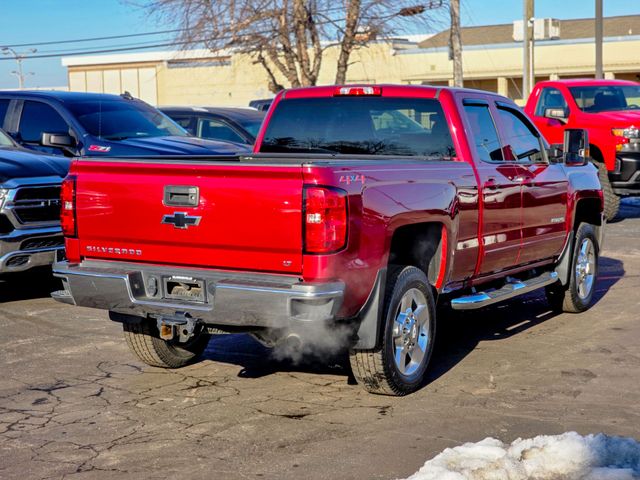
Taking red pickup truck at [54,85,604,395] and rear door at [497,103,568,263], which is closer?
red pickup truck at [54,85,604,395]

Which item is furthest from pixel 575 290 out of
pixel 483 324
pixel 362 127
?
pixel 362 127

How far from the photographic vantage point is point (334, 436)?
554 cm

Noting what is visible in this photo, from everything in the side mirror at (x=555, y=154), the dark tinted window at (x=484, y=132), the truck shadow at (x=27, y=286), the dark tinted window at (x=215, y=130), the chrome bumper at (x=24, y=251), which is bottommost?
the truck shadow at (x=27, y=286)

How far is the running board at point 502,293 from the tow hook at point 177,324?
75.7 inches

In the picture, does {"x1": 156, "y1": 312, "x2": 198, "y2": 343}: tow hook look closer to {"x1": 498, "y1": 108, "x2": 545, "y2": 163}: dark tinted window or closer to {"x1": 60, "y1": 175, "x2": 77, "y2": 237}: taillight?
{"x1": 60, "y1": 175, "x2": 77, "y2": 237}: taillight

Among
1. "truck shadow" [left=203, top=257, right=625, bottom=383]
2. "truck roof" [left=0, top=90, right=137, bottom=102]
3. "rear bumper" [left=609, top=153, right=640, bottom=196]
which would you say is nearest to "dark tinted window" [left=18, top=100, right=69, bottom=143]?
"truck roof" [left=0, top=90, right=137, bottom=102]

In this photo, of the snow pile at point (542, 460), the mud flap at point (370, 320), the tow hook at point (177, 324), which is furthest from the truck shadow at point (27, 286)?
the snow pile at point (542, 460)

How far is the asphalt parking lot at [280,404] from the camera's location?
204 inches

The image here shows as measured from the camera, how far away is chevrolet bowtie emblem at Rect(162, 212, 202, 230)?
5.81 metres

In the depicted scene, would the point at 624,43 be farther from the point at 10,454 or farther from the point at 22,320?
the point at 10,454

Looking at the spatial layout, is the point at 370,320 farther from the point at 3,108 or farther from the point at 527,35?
the point at 527,35

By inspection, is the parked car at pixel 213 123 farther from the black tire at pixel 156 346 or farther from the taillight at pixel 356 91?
the black tire at pixel 156 346

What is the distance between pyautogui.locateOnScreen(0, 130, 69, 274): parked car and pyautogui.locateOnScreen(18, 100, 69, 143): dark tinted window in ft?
6.68

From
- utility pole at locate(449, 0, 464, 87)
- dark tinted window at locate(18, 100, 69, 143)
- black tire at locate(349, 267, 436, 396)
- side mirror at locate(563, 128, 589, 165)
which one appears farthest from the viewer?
utility pole at locate(449, 0, 464, 87)
